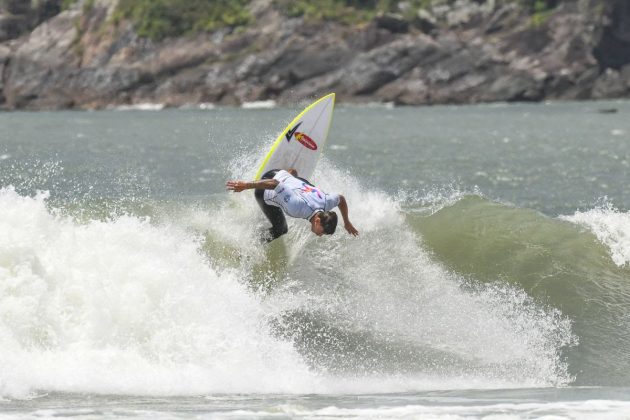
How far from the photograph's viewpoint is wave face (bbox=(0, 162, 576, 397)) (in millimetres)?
Result: 10391

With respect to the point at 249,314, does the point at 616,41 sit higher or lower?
higher

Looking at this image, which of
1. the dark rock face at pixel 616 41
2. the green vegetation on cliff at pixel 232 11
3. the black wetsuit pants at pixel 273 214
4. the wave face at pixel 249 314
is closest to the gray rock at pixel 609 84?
the dark rock face at pixel 616 41

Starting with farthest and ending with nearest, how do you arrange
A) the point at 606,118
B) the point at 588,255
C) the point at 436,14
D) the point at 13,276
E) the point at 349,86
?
the point at 436,14
the point at 349,86
the point at 606,118
the point at 588,255
the point at 13,276

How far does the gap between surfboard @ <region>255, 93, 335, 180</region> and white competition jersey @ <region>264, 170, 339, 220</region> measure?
1172 mm

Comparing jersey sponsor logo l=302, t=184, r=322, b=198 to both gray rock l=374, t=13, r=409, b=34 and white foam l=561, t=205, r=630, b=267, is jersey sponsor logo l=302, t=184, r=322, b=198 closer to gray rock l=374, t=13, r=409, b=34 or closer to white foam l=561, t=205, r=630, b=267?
white foam l=561, t=205, r=630, b=267

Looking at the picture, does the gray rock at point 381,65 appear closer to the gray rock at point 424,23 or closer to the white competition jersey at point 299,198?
the gray rock at point 424,23

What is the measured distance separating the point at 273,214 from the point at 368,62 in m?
84.2

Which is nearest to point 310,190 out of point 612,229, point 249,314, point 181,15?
point 249,314

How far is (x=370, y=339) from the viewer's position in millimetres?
11734

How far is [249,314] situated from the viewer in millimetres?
11422

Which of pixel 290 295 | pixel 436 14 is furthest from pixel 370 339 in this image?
pixel 436 14

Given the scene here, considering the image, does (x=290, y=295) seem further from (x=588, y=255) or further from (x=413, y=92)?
(x=413, y=92)

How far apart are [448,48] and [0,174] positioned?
71075 mm

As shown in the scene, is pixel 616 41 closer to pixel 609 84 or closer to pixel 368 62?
pixel 609 84
